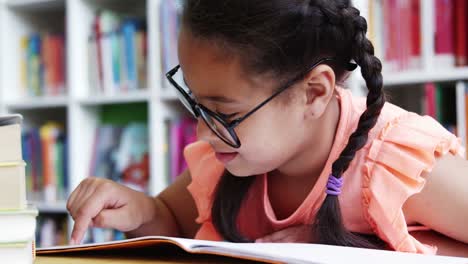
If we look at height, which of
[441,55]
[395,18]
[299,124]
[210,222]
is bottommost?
[210,222]

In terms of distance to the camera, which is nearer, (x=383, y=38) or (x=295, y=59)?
(x=295, y=59)

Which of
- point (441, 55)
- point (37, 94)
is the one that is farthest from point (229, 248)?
point (37, 94)

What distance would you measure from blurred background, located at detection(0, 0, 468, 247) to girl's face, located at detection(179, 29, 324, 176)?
41.3 inches

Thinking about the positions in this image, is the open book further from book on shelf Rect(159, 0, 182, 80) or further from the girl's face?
book on shelf Rect(159, 0, 182, 80)

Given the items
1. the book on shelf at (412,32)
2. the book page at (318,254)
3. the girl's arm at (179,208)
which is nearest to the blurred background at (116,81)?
the book on shelf at (412,32)

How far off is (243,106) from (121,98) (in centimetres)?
154

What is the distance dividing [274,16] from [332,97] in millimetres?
183

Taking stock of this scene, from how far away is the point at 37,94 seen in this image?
267 cm

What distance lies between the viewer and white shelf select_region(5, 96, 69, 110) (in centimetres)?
248

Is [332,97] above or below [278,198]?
above

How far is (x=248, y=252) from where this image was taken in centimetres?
54

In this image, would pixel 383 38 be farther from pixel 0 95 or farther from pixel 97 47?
pixel 0 95

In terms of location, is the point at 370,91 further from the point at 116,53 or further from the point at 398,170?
the point at 116,53

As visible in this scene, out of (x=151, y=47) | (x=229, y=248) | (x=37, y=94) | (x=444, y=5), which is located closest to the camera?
(x=229, y=248)
